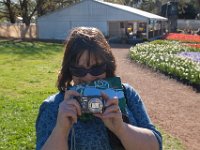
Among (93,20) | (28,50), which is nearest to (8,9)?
(93,20)

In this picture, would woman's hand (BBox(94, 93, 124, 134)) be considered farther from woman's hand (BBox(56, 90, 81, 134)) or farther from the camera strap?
the camera strap

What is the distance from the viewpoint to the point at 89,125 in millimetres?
2295

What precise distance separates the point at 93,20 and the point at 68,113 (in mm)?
37851

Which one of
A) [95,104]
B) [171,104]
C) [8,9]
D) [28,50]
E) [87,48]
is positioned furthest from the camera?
[8,9]

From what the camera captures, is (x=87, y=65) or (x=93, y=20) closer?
(x=87, y=65)

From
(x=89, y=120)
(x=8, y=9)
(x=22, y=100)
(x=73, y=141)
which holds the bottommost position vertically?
(x=22, y=100)

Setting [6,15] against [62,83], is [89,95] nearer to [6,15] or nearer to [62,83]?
[62,83]

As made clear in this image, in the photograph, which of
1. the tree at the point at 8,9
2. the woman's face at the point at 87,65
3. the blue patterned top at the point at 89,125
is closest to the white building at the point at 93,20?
the tree at the point at 8,9

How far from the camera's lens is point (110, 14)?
38.3m

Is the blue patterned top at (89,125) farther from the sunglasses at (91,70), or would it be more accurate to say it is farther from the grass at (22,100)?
the grass at (22,100)

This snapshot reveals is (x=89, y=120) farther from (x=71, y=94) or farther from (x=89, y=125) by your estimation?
(x=71, y=94)

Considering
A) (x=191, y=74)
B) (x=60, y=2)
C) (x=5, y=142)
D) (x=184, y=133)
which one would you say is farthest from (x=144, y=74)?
(x=60, y=2)

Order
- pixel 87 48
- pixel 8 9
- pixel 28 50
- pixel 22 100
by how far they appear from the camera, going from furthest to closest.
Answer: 1. pixel 8 9
2. pixel 28 50
3. pixel 22 100
4. pixel 87 48

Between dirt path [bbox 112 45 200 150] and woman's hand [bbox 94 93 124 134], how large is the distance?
14.3 feet
